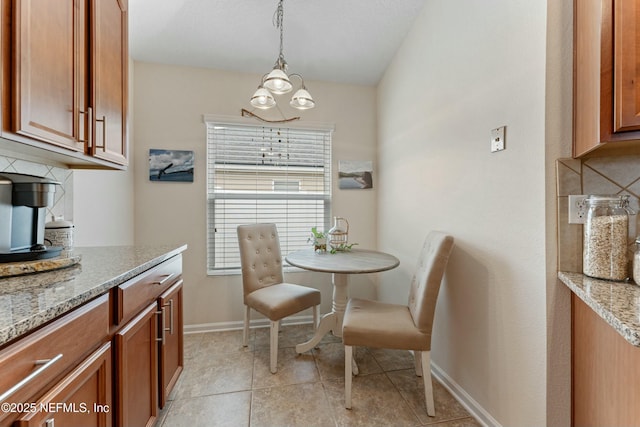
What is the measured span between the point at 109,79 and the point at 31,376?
1.42 metres

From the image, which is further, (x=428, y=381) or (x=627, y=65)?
(x=428, y=381)

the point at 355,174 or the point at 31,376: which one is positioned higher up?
the point at 355,174

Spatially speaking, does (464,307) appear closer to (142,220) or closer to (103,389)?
(103,389)

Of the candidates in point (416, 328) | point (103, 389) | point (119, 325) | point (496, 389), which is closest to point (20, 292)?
point (119, 325)

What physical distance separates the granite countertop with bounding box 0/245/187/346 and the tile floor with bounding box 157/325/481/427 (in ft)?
3.18

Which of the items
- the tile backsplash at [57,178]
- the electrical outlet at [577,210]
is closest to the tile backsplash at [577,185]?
the electrical outlet at [577,210]

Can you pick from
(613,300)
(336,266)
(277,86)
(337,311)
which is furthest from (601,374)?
(277,86)

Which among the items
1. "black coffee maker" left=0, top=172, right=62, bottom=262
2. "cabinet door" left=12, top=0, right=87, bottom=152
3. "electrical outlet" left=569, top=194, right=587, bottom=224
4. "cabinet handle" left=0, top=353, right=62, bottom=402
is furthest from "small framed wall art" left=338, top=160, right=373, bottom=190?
"cabinet handle" left=0, top=353, right=62, bottom=402

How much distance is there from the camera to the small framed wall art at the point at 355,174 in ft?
9.31

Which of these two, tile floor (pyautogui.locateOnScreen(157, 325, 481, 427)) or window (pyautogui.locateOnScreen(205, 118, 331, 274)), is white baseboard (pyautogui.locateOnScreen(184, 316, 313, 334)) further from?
window (pyautogui.locateOnScreen(205, 118, 331, 274))

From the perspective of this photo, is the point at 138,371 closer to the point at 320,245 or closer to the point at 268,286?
the point at 268,286

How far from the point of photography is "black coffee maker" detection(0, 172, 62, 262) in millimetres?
1034

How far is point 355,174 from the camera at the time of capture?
2.86m

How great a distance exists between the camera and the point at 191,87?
2.54 m
